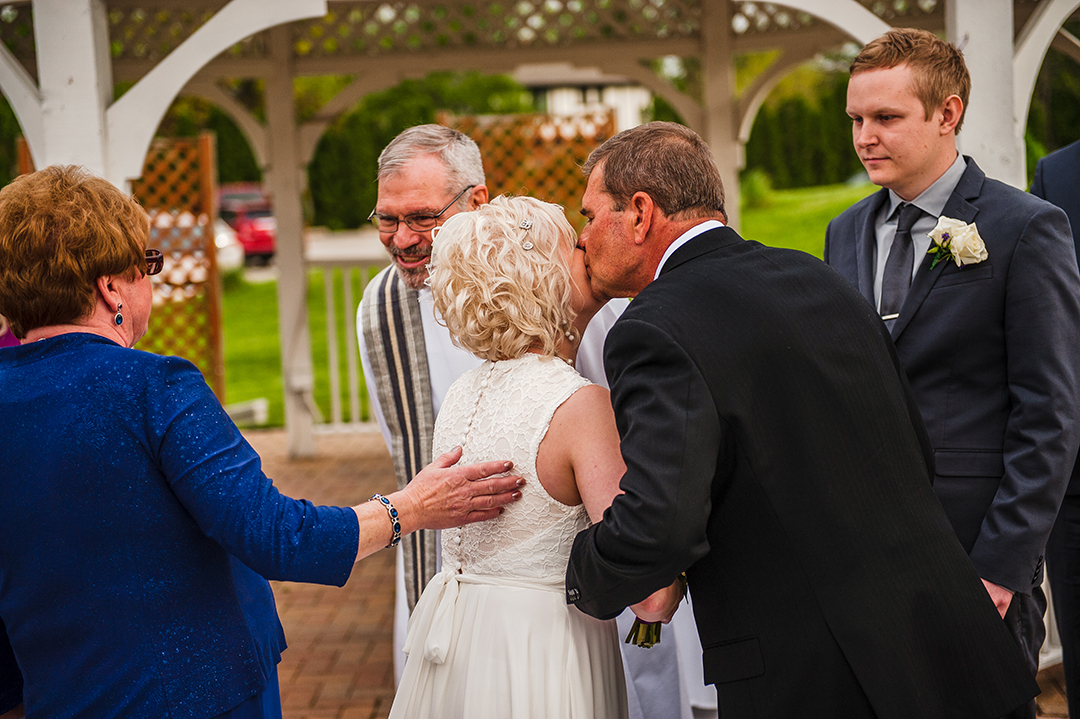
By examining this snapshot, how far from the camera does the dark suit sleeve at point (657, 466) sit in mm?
1555

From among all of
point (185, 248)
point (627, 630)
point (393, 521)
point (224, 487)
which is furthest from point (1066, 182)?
point (185, 248)

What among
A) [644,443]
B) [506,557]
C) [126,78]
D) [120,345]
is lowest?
[506,557]

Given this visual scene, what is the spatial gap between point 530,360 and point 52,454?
92 centimetres

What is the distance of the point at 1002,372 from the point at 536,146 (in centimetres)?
579

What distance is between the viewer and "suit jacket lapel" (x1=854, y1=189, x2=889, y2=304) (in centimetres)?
255

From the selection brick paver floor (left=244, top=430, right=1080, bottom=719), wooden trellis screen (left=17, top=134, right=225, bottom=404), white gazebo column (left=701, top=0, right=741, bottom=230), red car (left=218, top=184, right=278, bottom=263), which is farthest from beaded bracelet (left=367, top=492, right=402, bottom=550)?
red car (left=218, top=184, right=278, bottom=263)

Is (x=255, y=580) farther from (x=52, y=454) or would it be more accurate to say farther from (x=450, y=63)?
(x=450, y=63)

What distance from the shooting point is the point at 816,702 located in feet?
5.37

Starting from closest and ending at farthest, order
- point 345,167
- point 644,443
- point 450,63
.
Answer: point 644,443 → point 450,63 → point 345,167

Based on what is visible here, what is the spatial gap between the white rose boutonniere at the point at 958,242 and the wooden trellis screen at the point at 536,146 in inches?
212

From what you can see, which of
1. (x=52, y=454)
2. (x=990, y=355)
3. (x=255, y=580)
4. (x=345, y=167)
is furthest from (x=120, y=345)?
(x=345, y=167)

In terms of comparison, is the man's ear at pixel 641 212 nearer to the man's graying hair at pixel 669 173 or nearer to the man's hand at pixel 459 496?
the man's graying hair at pixel 669 173

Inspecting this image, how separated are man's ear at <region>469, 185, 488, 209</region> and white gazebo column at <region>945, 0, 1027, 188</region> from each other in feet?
5.83

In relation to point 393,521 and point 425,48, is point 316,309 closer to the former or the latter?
point 425,48
